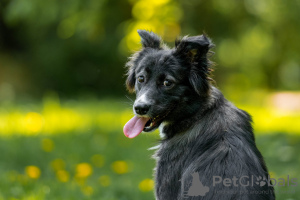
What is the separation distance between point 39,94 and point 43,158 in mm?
10179

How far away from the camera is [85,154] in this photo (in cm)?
667

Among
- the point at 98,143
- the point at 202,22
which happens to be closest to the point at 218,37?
the point at 202,22

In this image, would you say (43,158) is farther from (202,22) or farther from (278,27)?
(278,27)

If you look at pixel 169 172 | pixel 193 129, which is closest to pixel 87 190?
pixel 169 172

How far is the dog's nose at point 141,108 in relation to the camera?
372 cm

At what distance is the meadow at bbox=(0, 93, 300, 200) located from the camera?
4.85 meters

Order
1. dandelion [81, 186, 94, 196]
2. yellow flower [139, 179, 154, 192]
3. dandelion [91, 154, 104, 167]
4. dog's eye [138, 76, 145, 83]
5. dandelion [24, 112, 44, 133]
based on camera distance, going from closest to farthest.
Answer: dog's eye [138, 76, 145, 83], dandelion [81, 186, 94, 196], yellow flower [139, 179, 154, 192], dandelion [91, 154, 104, 167], dandelion [24, 112, 44, 133]

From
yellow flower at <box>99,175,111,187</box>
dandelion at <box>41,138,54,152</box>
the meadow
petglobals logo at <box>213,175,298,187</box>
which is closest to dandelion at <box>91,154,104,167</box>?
the meadow

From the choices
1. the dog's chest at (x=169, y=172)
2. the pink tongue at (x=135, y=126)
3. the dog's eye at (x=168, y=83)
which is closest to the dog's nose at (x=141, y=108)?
the pink tongue at (x=135, y=126)

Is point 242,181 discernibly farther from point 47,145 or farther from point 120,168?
point 47,145

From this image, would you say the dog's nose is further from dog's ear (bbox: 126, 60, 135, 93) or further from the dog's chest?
dog's ear (bbox: 126, 60, 135, 93)

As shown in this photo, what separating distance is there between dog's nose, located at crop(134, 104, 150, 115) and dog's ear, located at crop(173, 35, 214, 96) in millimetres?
449

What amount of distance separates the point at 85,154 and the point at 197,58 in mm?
3381

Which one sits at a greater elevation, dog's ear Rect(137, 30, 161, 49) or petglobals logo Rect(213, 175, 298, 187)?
dog's ear Rect(137, 30, 161, 49)
